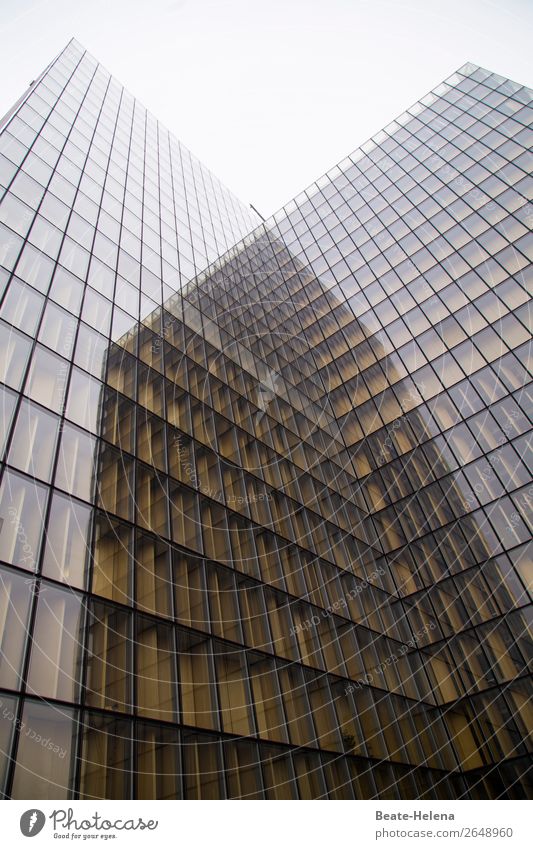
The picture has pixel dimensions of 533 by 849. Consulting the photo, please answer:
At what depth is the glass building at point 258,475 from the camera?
13195 millimetres

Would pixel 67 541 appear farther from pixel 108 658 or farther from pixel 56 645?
pixel 108 658

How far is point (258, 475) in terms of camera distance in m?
23.7

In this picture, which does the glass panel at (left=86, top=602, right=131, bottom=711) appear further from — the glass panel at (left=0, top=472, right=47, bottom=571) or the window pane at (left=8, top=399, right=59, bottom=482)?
the window pane at (left=8, top=399, right=59, bottom=482)

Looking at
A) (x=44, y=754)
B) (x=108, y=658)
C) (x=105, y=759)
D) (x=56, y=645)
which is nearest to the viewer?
(x=44, y=754)

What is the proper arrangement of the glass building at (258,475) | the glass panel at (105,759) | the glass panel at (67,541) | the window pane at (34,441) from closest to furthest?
the glass panel at (105,759) → the glass panel at (67,541) → the glass building at (258,475) → the window pane at (34,441)

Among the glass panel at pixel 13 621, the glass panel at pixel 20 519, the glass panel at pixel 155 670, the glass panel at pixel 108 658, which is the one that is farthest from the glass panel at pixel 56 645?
the glass panel at pixel 155 670

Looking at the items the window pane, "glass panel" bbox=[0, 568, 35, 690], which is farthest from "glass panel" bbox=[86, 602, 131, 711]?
the window pane

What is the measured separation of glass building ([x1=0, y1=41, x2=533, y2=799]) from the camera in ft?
43.3

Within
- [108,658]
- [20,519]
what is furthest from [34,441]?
[108,658]

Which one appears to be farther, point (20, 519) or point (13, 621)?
point (20, 519)

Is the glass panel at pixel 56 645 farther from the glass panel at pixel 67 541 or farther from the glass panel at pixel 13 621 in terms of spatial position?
the glass panel at pixel 67 541

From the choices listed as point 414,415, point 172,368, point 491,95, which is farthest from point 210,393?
point 491,95

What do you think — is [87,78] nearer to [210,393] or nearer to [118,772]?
[210,393]

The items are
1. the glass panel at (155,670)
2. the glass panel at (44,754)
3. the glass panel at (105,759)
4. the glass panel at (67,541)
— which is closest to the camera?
the glass panel at (44,754)
